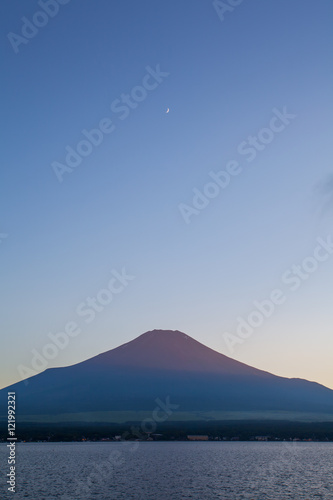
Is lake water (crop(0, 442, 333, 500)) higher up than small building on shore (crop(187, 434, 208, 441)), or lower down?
higher up

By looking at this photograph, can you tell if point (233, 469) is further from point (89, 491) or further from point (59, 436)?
point (59, 436)

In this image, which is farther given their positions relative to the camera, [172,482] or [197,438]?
[197,438]

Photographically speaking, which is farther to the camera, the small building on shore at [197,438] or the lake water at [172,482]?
the small building on shore at [197,438]

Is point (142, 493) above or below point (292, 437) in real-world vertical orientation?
above

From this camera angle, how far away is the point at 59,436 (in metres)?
182

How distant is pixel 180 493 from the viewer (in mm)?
57844

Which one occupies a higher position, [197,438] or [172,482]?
[172,482]

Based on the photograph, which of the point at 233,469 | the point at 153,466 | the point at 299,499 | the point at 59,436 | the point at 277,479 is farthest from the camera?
the point at 59,436

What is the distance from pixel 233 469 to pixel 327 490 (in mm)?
28552

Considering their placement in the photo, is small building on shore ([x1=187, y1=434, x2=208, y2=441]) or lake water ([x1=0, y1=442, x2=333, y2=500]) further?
small building on shore ([x1=187, y1=434, x2=208, y2=441])

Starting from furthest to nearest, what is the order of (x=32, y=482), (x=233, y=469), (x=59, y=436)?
(x=59, y=436) < (x=233, y=469) < (x=32, y=482)

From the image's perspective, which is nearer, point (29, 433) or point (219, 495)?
point (219, 495)

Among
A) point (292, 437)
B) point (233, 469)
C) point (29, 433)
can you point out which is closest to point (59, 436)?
point (29, 433)

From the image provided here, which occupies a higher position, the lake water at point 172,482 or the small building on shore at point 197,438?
the lake water at point 172,482
